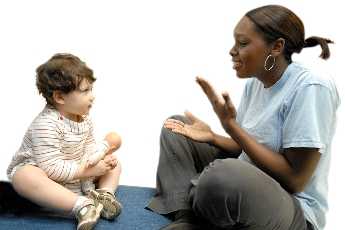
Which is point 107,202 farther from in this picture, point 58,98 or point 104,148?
point 58,98

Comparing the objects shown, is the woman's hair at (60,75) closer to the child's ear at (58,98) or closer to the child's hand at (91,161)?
the child's ear at (58,98)

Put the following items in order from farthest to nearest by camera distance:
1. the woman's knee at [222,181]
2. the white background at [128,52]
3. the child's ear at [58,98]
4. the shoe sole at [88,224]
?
the white background at [128,52] → the child's ear at [58,98] → the shoe sole at [88,224] → the woman's knee at [222,181]

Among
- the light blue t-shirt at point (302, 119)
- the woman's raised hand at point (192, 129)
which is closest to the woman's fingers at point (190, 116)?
the woman's raised hand at point (192, 129)

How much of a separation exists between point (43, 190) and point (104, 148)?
0.80 feet

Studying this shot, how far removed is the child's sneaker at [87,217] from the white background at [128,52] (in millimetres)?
874

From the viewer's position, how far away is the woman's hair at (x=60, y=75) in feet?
4.24

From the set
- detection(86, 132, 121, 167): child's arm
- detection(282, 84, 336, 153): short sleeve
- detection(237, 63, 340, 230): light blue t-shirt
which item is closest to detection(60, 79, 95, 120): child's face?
detection(86, 132, 121, 167): child's arm

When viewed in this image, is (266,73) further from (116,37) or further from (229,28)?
(116,37)

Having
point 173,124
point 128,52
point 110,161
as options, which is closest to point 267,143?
point 173,124

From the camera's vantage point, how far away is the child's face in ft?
4.30

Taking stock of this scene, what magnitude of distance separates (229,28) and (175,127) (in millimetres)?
930

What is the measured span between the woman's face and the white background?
0.84m

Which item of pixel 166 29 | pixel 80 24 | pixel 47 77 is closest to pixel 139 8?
pixel 166 29

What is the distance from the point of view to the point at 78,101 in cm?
131
